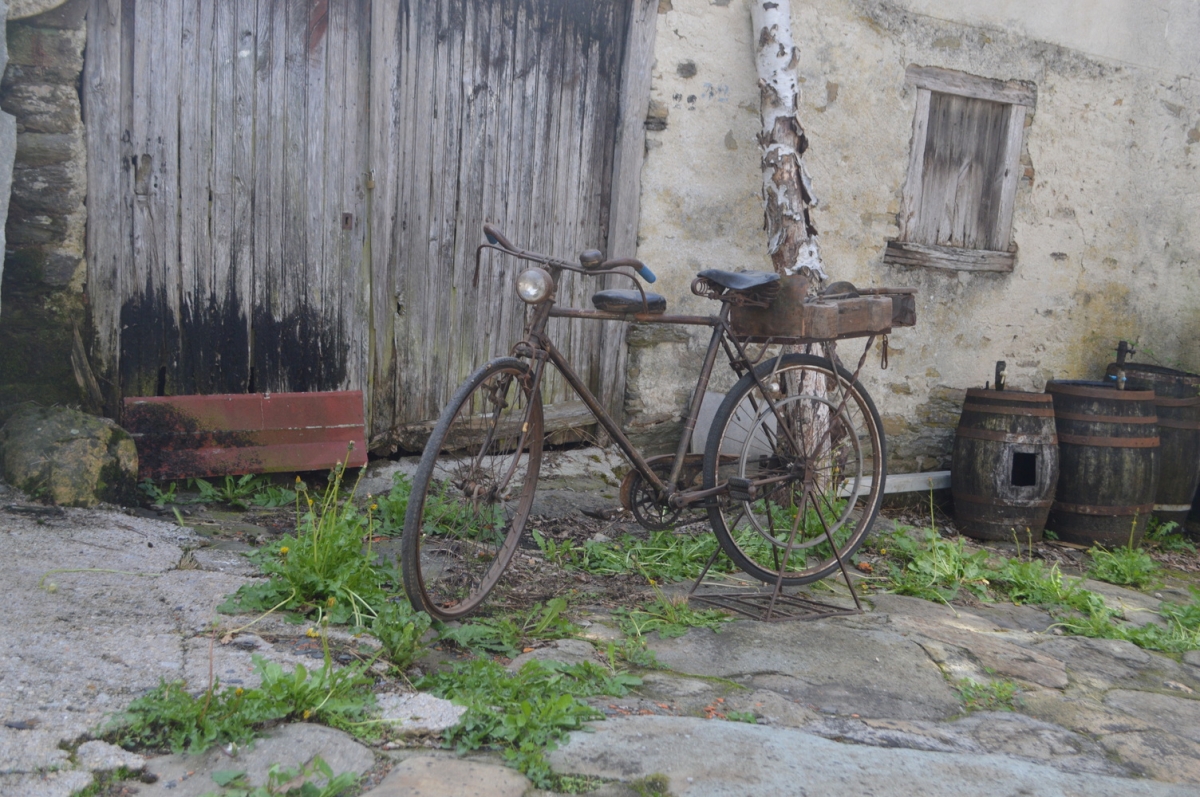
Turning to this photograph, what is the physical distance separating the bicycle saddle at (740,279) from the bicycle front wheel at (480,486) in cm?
73

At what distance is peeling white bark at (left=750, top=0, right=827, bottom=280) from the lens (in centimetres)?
431

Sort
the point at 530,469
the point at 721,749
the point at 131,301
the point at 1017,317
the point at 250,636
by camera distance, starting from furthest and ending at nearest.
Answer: the point at 1017,317
the point at 131,301
the point at 530,469
the point at 250,636
the point at 721,749

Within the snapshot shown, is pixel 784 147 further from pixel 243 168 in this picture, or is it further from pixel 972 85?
pixel 243 168

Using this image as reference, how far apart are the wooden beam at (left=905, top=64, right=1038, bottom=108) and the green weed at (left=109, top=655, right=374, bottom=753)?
4389mm

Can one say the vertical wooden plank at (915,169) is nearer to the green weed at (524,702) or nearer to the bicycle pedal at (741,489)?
the bicycle pedal at (741,489)

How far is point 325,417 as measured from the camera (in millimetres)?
3848

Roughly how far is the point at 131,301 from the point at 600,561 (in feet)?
6.62

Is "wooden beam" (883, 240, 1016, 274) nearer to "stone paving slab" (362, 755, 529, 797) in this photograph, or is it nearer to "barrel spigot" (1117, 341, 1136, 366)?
"barrel spigot" (1117, 341, 1136, 366)

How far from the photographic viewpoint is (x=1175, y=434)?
17.3 ft

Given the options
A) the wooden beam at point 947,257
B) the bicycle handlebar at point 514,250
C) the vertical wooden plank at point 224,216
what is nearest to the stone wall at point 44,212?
the vertical wooden plank at point 224,216

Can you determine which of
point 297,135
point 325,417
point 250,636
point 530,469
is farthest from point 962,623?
point 297,135

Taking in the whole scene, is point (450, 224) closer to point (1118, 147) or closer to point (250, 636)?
point (250, 636)

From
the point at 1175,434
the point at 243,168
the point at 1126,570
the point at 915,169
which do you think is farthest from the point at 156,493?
the point at 1175,434

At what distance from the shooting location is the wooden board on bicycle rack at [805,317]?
3039 millimetres
